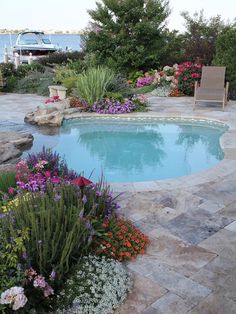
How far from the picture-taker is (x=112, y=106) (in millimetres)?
8641

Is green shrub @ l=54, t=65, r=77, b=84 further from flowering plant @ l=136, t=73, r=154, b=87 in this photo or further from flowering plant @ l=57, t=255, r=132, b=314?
flowering plant @ l=57, t=255, r=132, b=314

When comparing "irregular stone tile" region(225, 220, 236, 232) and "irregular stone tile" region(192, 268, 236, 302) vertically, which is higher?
"irregular stone tile" region(225, 220, 236, 232)

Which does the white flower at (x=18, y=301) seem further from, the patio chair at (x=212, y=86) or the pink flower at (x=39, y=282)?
the patio chair at (x=212, y=86)

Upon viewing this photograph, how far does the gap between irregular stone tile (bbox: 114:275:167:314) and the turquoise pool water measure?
2.66 metres

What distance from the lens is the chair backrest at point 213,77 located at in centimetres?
891

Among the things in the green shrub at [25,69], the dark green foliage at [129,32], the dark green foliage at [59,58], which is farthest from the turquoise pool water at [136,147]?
the dark green foliage at [59,58]

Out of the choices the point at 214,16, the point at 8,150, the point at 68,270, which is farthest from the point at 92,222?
the point at 214,16

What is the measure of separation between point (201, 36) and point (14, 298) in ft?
37.4

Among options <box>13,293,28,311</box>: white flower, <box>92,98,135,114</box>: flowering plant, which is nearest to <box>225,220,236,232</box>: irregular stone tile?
<box>13,293,28,311</box>: white flower

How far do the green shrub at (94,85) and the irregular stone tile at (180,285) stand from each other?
656 cm

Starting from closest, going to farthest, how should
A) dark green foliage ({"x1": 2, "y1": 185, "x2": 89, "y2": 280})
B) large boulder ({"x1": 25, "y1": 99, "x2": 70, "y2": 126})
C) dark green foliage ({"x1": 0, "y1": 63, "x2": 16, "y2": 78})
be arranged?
dark green foliage ({"x1": 2, "y1": 185, "x2": 89, "y2": 280}) → large boulder ({"x1": 25, "y1": 99, "x2": 70, "y2": 126}) → dark green foliage ({"x1": 0, "y1": 63, "x2": 16, "y2": 78})

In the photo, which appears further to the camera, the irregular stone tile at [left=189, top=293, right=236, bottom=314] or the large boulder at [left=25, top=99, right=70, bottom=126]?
the large boulder at [left=25, top=99, right=70, bottom=126]

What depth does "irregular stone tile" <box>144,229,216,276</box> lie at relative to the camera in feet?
9.09

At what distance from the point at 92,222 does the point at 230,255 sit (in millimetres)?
1166
